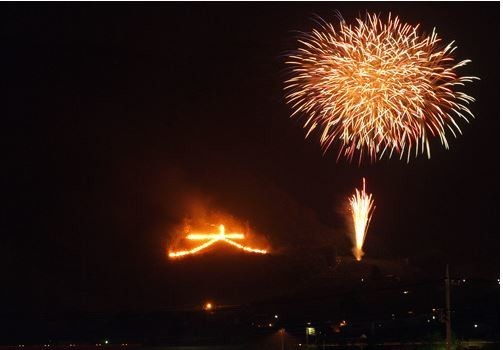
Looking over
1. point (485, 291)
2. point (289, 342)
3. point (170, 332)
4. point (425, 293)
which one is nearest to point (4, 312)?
point (170, 332)

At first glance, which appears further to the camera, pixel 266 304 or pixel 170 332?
pixel 266 304

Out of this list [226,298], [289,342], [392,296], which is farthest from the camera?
[226,298]

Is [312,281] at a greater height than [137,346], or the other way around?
[312,281]

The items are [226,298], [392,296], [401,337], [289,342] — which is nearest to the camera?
[401,337]

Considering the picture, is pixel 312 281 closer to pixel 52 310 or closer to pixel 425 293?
pixel 425 293

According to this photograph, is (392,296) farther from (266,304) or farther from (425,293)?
(266,304)

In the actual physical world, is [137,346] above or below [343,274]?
below

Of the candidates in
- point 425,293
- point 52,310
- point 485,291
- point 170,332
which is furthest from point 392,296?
point 52,310

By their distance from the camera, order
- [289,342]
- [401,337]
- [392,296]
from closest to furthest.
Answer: [401,337] → [289,342] → [392,296]

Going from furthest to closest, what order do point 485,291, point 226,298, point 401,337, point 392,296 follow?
1. point 226,298
2. point 392,296
3. point 485,291
4. point 401,337
